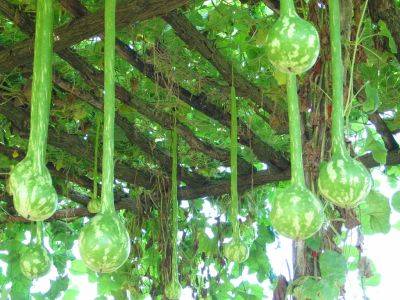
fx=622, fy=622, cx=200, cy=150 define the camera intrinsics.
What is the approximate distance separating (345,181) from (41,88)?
0.55 m

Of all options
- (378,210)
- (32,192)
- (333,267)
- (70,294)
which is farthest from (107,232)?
(70,294)

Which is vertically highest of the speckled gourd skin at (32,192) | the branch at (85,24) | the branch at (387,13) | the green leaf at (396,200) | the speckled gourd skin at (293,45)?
the branch at (85,24)

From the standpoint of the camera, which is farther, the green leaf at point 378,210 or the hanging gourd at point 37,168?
the green leaf at point 378,210

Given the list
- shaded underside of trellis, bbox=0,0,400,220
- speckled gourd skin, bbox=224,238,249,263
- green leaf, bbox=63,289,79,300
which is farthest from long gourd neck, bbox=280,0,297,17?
green leaf, bbox=63,289,79,300

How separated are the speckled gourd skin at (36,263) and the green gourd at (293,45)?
1.64 meters

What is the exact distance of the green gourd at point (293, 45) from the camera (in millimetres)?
939

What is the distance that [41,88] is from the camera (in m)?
1.11

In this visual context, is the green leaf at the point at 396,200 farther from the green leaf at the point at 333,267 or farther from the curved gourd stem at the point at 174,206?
the curved gourd stem at the point at 174,206

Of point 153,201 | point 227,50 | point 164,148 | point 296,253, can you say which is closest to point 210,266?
point 153,201

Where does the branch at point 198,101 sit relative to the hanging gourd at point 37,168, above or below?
above

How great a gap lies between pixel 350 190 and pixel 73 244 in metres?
4.01

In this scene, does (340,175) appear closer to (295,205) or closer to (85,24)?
(295,205)

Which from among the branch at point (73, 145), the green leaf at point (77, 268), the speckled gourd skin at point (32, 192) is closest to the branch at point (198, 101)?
the branch at point (73, 145)

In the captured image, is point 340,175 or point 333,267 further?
point 333,267
